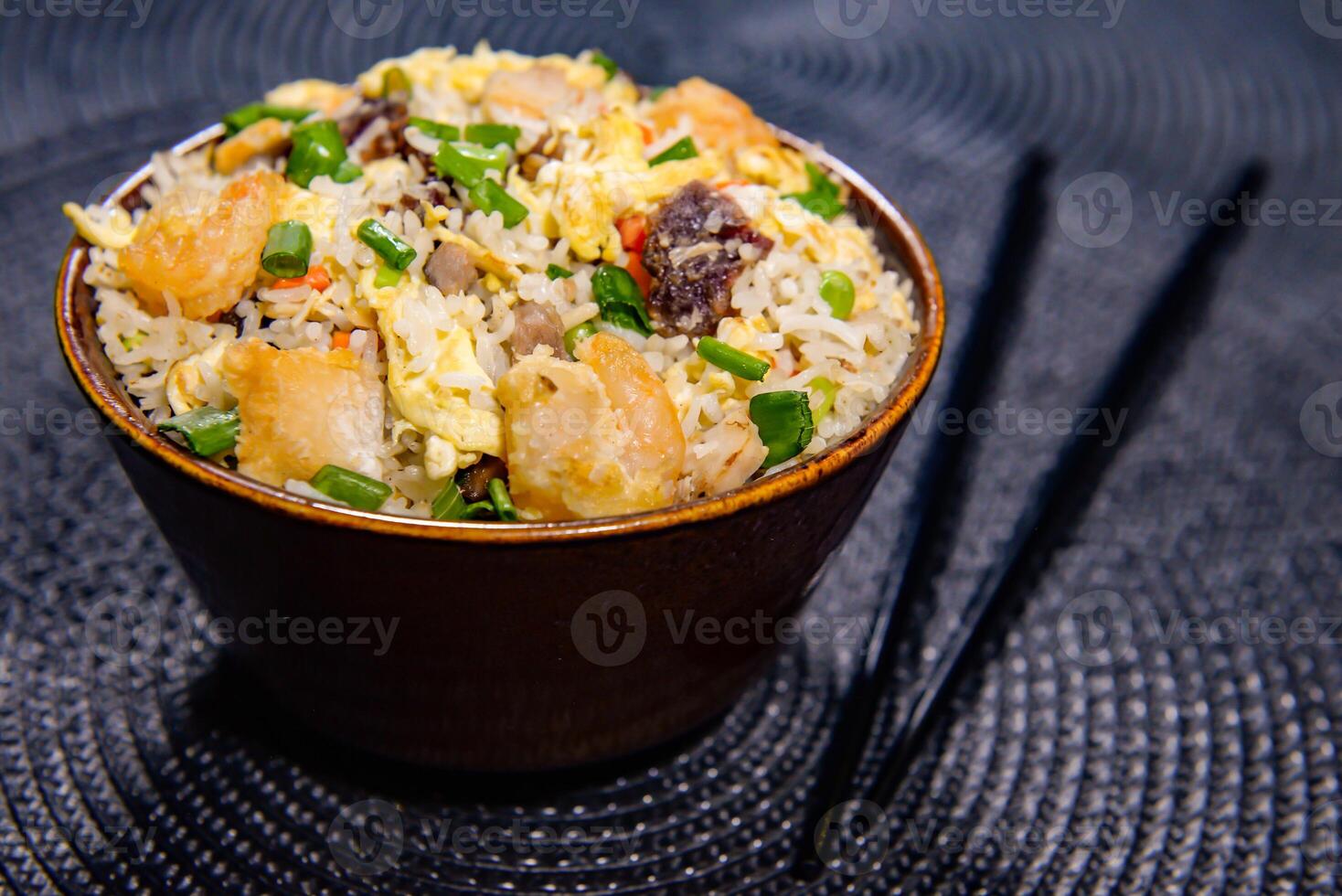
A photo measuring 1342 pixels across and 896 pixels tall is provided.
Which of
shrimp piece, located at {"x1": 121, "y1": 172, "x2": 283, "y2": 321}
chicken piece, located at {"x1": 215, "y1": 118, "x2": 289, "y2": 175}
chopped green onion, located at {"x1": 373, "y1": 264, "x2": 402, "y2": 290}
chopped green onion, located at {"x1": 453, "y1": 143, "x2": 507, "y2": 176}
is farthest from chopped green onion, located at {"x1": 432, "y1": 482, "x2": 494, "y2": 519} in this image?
chicken piece, located at {"x1": 215, "y1": 118, "x2": 289, "y2": 175}

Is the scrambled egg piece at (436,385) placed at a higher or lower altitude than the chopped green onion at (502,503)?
higher

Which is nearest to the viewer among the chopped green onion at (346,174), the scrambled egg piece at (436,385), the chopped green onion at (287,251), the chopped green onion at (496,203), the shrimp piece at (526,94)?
the scrambled egg piece at (436,385)

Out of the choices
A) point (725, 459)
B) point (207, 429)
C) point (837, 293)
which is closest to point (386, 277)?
point (207, 429)

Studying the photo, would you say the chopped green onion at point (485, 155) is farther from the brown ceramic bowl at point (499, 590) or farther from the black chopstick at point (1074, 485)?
the black chopstick at point (1074, 485)

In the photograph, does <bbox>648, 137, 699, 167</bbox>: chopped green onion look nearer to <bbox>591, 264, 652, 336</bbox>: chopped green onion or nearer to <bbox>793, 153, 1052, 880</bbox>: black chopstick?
<bbox>591, 264, 652, 336</bbox>: chopped green onion

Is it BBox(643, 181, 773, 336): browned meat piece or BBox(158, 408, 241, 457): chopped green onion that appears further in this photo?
BBox(643, 181, 773, 336): browned meat piece

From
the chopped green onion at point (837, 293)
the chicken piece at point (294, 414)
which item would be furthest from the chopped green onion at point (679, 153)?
the chicken piece at point (294, 414)

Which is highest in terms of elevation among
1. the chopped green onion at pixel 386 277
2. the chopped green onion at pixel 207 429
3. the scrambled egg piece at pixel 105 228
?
the chopped green onion at pixel 386 277

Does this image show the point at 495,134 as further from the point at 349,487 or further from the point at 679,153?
the point at 349,487
